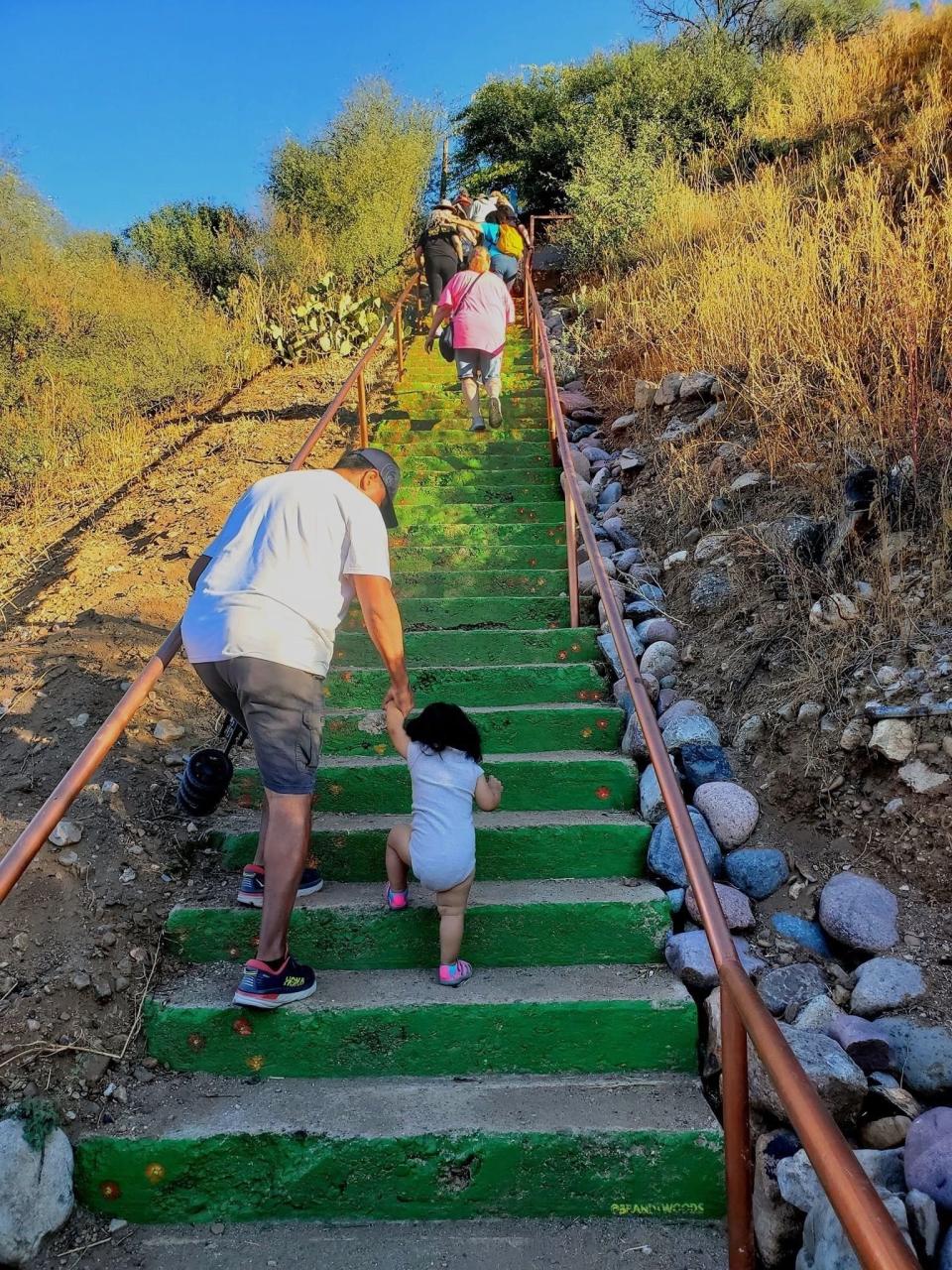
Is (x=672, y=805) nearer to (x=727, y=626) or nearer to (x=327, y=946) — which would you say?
(x=327, y=946)

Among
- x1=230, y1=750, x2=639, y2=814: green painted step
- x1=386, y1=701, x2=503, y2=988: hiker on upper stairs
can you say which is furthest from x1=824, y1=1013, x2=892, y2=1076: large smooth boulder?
x1=230, y1=750, x2=639, y2=814: green painted step

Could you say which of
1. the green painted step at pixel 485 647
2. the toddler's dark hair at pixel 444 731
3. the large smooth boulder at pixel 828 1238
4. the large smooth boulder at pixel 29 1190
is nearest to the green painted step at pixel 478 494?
the green painted step at pixel 485 647

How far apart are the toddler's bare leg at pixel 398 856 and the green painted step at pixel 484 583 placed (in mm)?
2471

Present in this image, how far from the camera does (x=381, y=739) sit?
4031 mm

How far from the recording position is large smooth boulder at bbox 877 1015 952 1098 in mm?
2451

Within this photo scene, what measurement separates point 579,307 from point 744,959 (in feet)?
29.6

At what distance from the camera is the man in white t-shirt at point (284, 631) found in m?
2.62

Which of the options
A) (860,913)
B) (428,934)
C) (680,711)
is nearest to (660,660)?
(680,711)

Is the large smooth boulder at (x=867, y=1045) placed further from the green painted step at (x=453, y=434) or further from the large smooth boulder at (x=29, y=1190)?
the green painted step at (x=453, y=434)

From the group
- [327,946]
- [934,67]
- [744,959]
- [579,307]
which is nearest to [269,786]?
[327,946]

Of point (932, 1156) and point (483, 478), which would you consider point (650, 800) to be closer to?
point (932, 1156)

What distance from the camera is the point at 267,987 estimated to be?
2705 millimetres

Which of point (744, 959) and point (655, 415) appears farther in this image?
point (655, 415)

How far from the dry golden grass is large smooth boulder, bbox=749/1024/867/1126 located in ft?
8.87
